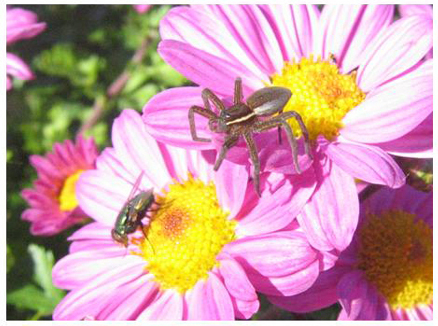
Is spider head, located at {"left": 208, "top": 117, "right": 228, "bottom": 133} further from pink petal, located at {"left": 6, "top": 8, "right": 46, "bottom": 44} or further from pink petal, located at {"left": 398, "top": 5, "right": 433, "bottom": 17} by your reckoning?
pink petal, located at {"left": 6, "top": 8, "right": 46, "bottom": 44}

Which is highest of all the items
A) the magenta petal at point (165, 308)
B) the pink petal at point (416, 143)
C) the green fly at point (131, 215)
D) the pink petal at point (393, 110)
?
the pink petal at point (393, 110)

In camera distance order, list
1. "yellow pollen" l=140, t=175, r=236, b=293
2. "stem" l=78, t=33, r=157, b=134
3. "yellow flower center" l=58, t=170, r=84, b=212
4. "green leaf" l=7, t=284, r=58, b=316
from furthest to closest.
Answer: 1. "stem" l=78, t=33, r=157, b=134
2. "yellow flower center" l=58, t=170, r=84, b=212
3. "green leaf" l=7, t=284, r=58, b=316
4. "yellow pollen" l=140, t=175, r=236, b=293

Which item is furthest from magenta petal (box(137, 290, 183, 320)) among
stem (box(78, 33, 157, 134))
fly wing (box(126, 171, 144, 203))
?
stem (box(78, 33, 157, 134))

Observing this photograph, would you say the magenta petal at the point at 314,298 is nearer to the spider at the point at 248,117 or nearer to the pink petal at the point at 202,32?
the spider at the point at 248,117

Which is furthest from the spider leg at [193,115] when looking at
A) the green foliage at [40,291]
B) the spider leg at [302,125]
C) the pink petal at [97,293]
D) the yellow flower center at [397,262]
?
the green foliage at [40,291]

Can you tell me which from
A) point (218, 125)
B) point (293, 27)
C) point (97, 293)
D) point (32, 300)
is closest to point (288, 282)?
point (218, 125)

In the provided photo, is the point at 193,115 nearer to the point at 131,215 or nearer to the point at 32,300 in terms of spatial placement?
the point at 131,215

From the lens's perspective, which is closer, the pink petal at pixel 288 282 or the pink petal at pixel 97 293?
the pink petal at pixel 288 282
